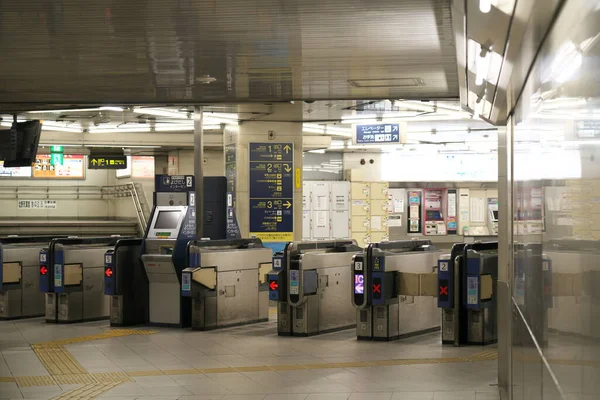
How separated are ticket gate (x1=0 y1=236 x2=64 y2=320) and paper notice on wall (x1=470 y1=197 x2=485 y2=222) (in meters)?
12.5

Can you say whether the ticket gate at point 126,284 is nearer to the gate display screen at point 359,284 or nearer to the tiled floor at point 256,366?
the tiled floor at point 256,366

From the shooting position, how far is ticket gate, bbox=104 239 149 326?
13125mm

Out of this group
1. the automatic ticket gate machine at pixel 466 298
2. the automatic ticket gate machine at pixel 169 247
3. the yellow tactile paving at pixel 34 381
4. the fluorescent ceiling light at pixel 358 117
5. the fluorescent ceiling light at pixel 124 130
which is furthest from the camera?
the fluorescent ceiling light at pixel 124 130

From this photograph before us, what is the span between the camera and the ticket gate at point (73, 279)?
1355cm

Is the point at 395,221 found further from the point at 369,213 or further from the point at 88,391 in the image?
the point at 88,391

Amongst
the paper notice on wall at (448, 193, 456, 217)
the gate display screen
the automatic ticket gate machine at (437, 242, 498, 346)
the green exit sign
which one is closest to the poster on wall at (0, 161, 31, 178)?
the green exit sign

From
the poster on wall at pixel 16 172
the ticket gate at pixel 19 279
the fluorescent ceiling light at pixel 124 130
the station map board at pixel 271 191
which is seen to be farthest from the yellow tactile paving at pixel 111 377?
the poster on wall at pixel 16 172

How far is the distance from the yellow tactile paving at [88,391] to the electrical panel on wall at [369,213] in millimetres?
15271

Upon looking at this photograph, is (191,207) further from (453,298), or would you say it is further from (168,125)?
(168,125)

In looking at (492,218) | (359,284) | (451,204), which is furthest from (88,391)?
(492,218)

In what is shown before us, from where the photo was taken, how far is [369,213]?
76.8ft

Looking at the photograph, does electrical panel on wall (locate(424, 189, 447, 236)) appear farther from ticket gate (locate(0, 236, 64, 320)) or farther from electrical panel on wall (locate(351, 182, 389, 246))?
ticket gate (locate(0, 236, 64, 320))

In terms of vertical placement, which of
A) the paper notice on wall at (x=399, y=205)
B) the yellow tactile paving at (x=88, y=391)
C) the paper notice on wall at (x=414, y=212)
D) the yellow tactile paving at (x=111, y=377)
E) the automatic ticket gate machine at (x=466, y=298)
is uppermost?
the paper notice on wall at (x=399, y=205)

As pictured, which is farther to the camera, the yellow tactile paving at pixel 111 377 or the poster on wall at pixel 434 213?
the poster on wall at pixel 434 213
